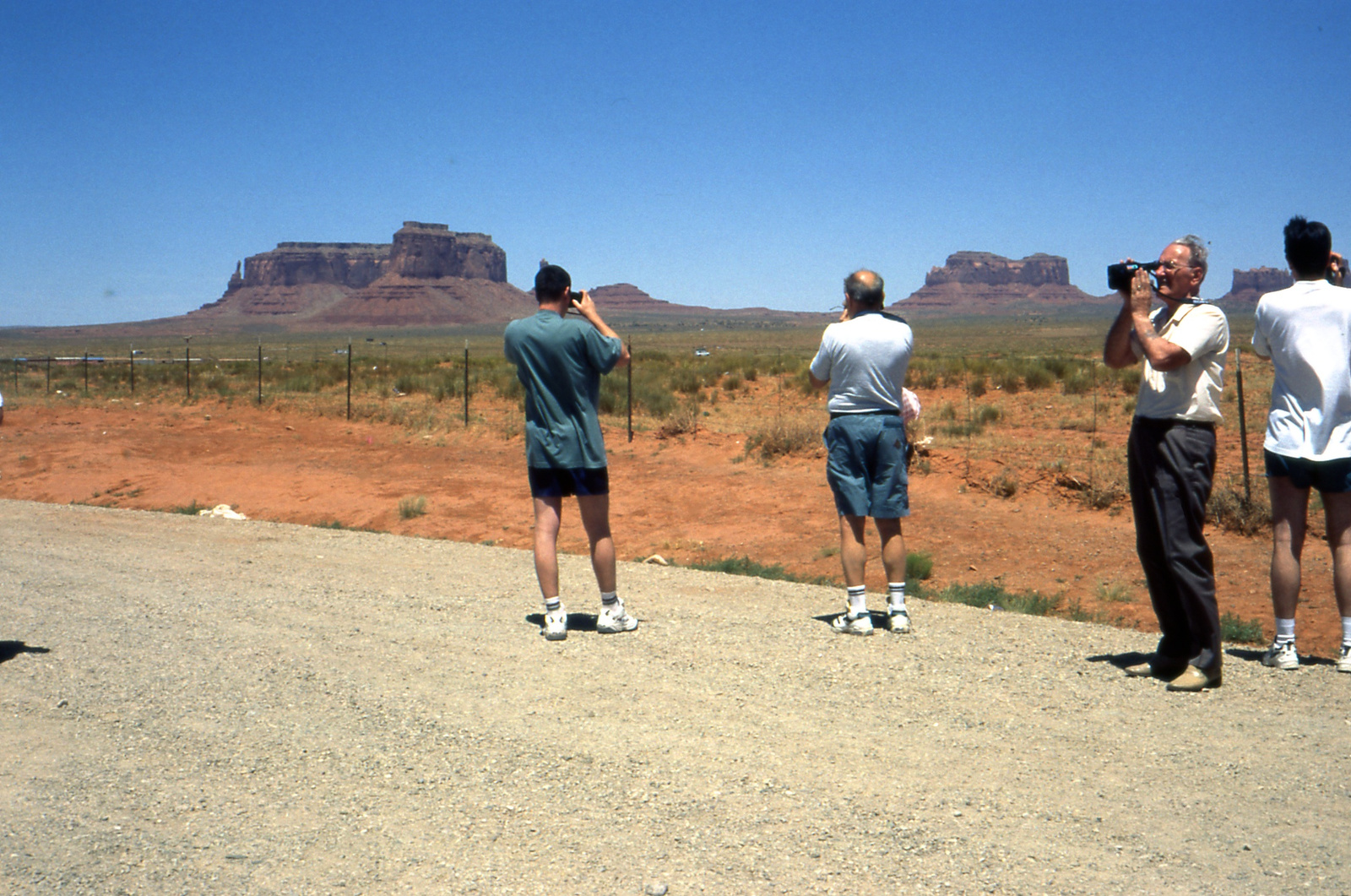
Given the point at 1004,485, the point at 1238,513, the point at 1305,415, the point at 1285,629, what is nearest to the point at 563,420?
the point at 1305,415

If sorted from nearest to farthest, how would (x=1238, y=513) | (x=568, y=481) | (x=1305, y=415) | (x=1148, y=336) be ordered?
(x=1148, y=336)
(x=1305, y=415)
(x=568, y=481)
(x=1238, y=513)

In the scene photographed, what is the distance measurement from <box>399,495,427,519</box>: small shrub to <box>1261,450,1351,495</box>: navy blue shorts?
10629mm

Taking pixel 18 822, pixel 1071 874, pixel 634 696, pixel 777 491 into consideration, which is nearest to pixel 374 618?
pixel 634 696

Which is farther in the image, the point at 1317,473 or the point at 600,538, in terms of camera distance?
the point at 600,538

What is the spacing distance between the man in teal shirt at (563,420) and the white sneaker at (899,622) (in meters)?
1.40

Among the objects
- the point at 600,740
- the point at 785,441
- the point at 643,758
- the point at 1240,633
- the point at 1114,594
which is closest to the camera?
the point at 643,758

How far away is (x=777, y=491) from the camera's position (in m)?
13.8

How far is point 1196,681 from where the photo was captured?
462cm

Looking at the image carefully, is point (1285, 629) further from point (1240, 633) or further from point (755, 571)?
point (755, 571)

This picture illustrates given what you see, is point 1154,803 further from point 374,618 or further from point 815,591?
point 374,618

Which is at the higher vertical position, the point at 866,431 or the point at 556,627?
the point at 866,431

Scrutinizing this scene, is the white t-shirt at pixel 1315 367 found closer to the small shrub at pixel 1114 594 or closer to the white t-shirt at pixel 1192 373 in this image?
the white t-shirt at pixel 1192 373

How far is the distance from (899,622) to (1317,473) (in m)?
2.08

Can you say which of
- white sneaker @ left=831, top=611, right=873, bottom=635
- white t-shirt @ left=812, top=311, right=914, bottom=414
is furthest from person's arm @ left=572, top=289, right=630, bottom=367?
white sneaker @ left=831, top=611, right=873, bottom=635
